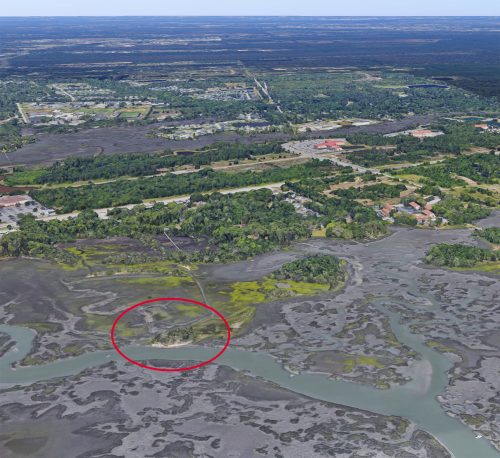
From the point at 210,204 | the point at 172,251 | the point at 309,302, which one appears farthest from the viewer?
the point at 210,204

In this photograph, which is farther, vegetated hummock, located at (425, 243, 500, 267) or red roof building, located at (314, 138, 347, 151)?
red roof building, located at (314, 138, 347, 151)

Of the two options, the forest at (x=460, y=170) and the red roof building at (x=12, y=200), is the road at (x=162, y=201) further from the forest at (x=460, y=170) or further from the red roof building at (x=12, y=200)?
the forest at (x=460, y=170)

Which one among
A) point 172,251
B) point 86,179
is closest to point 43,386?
point 172,251

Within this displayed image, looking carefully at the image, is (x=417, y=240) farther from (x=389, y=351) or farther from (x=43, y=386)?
(x=43, y=386)

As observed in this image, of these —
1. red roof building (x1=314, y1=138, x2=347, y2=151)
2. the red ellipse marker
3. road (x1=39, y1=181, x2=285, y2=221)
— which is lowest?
road (x1=39, y1=181, x2=285, y2=221)

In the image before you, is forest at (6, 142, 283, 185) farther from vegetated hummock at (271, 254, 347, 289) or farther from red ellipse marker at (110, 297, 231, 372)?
red ellipse marker at (110, 297, 231, 372)

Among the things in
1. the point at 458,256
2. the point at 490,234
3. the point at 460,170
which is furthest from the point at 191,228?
the point at 460,170

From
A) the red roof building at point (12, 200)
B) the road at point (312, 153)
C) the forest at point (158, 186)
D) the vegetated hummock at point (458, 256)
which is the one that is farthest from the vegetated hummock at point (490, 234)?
the red roof building at point (12, 200)

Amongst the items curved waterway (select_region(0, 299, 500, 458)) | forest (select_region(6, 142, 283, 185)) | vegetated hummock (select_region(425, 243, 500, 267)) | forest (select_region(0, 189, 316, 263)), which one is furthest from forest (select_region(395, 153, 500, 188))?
curved waterway (select_region(0, 299, 500, 458))
